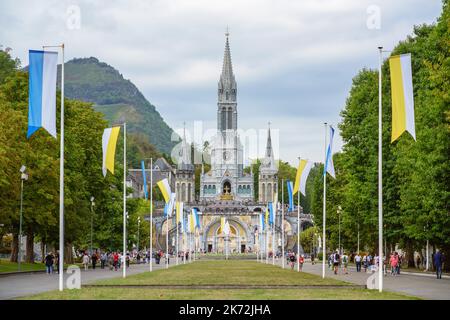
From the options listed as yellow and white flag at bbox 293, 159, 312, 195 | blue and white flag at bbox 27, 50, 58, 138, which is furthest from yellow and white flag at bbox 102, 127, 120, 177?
yellow and white flag at bbox 293, 159, 312, 195

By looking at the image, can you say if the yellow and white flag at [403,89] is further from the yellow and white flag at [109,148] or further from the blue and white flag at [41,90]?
the yellow and white flag at [109,148]

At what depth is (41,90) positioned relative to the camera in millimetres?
33844

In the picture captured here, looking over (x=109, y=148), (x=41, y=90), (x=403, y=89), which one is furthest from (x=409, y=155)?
(x=41, y=90)

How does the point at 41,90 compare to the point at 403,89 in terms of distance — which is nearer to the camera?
the point at 41,90

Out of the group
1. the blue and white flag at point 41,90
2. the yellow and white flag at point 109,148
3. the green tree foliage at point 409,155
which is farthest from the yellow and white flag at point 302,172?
the blue and white flag at point 41,90

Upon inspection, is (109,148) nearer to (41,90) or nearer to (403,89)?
(41,90)

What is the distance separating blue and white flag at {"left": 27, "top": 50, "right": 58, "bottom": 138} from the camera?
111 feet

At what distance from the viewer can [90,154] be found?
80625 mm

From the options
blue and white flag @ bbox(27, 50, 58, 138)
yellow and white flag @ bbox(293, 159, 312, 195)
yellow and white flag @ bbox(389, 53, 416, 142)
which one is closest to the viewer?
blue and white flag @ bbox(27, 50, 58, 138)

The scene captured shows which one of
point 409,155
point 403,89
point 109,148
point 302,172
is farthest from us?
point 302,172

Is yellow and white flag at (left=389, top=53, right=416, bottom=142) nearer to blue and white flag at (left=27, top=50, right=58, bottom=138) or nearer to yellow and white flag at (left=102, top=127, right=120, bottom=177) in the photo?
blue and white flag at (left=27, top=50, right=58, bottom=138)

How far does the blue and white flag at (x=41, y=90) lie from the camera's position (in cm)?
3372
